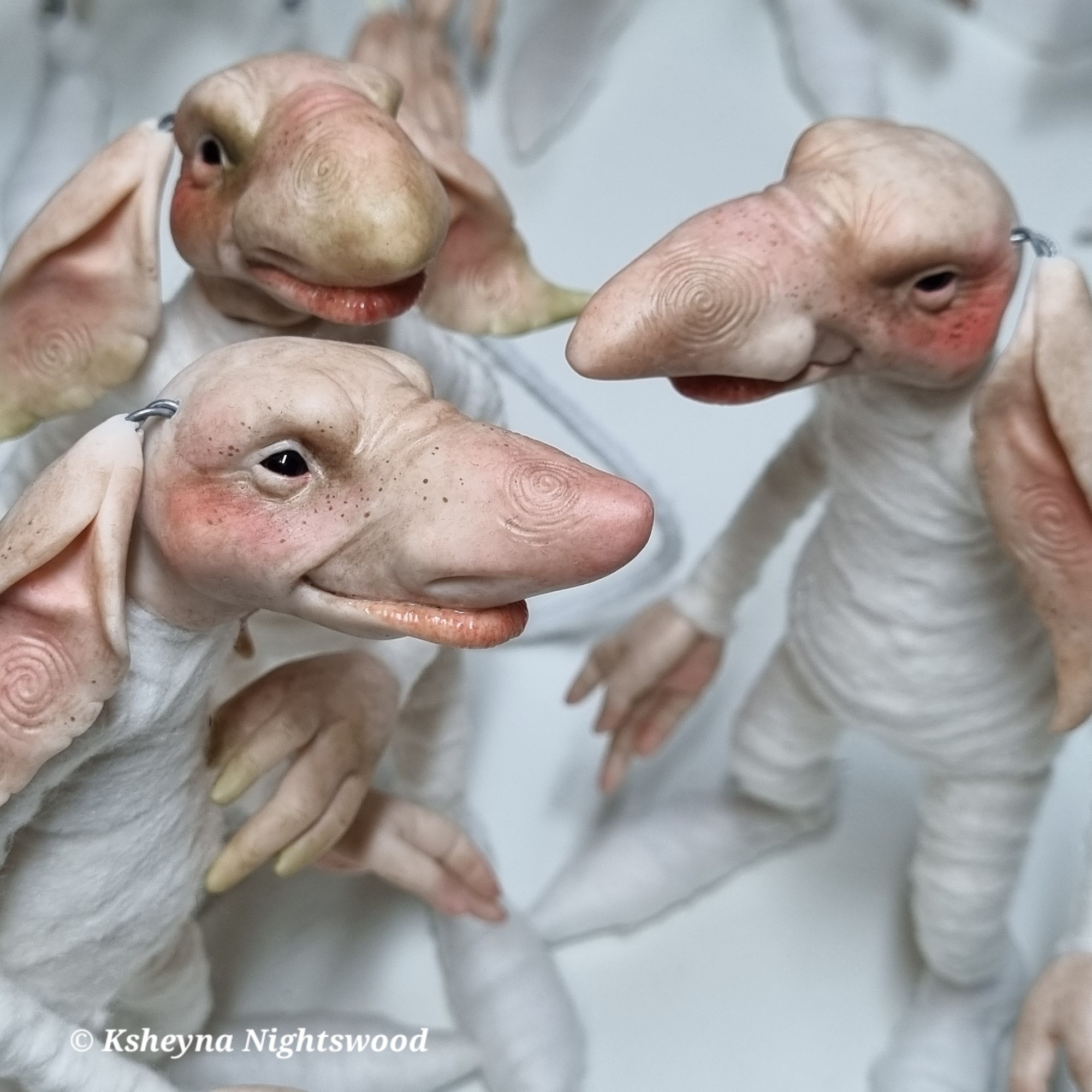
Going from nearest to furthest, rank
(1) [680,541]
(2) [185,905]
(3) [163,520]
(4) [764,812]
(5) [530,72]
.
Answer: (3) [163,520], (2) [185,905], (4) [764,812], (1) [680,541], (5) [530,72]

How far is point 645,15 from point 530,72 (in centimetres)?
12

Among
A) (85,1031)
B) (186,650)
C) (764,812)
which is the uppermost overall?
(186,650)

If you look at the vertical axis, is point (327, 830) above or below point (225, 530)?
below

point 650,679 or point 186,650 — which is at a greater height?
point 186,650

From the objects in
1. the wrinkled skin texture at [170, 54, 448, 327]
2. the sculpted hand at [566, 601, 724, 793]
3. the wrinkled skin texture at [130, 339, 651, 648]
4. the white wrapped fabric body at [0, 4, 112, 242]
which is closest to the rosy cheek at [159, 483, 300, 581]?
the wrinkled skin texture at [130, 339, 651, 648]

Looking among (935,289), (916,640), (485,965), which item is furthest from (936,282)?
(485,965)

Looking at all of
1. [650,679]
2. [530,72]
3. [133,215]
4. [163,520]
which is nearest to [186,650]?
[163,520]

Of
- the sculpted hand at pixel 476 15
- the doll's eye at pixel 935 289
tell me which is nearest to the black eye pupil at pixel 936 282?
the doll's eye at pixel 935 289

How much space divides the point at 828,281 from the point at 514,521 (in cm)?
16

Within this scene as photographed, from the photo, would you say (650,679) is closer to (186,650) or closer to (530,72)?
(186,650)

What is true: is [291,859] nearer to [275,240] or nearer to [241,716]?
[241,716]

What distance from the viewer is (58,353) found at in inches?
20.9

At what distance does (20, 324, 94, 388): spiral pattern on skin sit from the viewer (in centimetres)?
53

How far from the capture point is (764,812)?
0.79 meters
